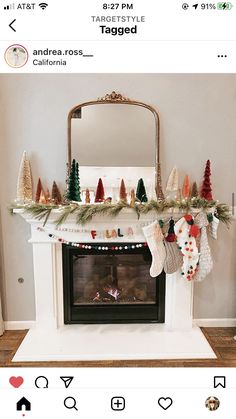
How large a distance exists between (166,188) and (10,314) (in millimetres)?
1233

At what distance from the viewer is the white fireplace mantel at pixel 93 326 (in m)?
1.71

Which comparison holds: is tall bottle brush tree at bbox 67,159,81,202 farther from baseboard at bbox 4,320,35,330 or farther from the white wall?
baseboard at bbox 4,320,35,330

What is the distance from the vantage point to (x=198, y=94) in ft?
5.86

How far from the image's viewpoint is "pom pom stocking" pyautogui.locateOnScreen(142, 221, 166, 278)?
1.77m

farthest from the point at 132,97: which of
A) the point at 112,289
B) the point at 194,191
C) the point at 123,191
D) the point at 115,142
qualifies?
the point at 112,289

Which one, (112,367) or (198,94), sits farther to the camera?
(198,94)

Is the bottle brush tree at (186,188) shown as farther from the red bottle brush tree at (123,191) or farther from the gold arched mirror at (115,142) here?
the red bottle brush tree at (123,191)
